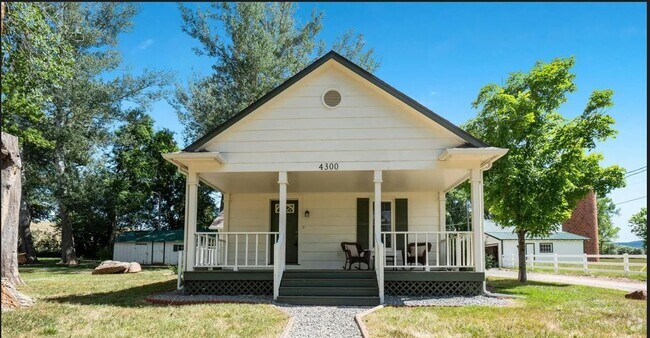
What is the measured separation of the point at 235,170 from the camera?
11.5 meters

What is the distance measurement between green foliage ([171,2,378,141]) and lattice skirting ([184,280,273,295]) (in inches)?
576

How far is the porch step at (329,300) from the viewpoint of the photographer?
33.1 ft

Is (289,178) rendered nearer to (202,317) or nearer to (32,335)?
(202,317)

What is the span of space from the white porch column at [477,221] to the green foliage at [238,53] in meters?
15.3

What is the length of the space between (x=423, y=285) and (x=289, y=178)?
405cm

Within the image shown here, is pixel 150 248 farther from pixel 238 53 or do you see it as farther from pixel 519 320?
pixel 519 320

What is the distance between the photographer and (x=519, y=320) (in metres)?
7.92

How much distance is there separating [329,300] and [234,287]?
8.18 ft

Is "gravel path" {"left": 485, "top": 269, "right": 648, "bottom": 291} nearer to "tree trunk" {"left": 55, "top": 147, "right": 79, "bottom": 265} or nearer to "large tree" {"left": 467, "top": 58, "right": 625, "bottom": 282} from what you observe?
"large tree" {"left": 467, "top": 58, "right": 625, "bottom": 282}

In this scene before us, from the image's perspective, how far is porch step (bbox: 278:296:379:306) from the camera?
1009cm

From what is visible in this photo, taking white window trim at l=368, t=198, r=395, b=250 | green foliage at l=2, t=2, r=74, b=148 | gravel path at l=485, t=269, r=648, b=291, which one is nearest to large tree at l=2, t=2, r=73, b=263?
green foliage at l=2, t=2, r=74, b=148

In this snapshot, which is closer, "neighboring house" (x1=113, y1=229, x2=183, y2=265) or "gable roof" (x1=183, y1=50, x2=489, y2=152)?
"gable roof" (x1=183, y1=50, x2=489, y2=152)

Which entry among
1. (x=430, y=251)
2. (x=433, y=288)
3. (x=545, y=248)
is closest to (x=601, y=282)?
(x=430, y=251)

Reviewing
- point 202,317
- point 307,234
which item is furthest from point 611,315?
point 307,234
